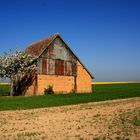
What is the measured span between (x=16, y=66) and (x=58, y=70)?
21.7ft

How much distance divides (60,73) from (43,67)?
340cm

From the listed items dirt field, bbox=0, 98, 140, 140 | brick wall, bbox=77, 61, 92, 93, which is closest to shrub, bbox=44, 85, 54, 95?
brick wall, bbox=77, 61, 92, 93

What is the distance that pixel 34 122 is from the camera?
14.6 metres

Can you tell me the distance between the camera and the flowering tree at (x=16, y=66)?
37244 millimetres

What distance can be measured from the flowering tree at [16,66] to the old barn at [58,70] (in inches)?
52.5

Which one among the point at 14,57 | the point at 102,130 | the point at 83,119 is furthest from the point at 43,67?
the point at 102,130

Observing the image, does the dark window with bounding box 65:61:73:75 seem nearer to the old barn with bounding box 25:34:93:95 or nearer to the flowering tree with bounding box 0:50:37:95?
the old barn with bounding box 25:34:93:95

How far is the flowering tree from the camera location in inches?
1466

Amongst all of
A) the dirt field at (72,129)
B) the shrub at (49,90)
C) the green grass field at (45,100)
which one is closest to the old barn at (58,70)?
the shrub at (49,90)

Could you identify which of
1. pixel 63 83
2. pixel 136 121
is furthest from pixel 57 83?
pixel 136 121

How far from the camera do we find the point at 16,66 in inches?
1490

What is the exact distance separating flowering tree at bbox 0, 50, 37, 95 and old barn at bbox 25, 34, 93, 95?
1333 millimetres

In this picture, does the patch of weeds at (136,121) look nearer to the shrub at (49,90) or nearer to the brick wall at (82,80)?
the shrub at (49,90)

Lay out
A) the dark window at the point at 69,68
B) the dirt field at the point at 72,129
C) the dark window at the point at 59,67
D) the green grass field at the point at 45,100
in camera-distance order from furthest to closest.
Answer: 1. the dark window at the point at 69,68
2. the dark window at the point at 59,67
3. the green grass field at the point at 45,100
4. the dirt field at the point at 72,129
